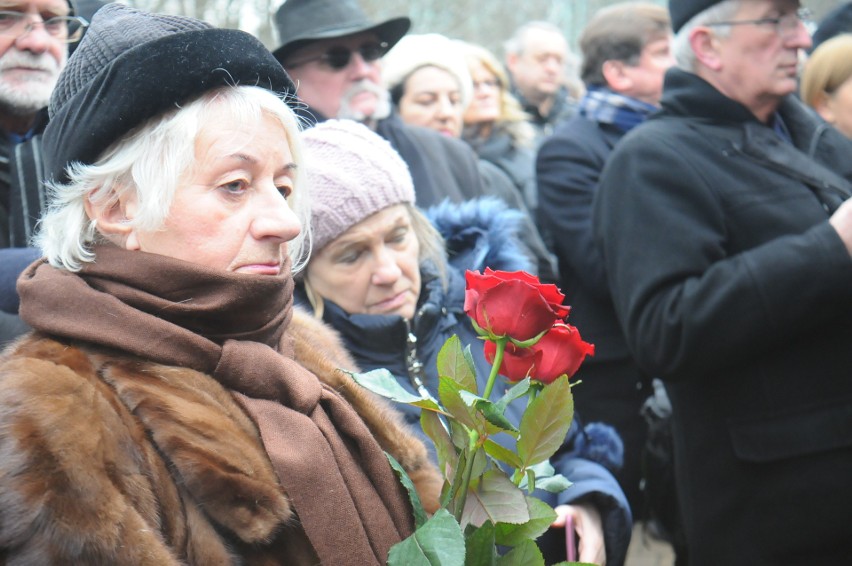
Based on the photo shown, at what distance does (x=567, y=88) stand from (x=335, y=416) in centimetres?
637

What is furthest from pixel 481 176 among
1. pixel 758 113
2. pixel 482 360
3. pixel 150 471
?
pixel 150 471

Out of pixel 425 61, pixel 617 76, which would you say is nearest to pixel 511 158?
pixel 425 61

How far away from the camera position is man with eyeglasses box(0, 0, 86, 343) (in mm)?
2707

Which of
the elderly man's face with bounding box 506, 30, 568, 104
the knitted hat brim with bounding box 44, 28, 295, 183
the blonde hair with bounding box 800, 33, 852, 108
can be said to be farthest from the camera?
the elderly man's face with bounding box 506, 30, 568, 104

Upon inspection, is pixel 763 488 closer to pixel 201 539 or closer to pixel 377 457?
pixel 377 457

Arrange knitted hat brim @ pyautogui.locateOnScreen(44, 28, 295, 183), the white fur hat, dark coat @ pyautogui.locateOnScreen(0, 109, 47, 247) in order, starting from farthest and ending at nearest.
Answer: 1. the white fur hat
2. dark coat @ pyautogui.locateOnScreen(0, 109, 47, 247)
3. knitted hat brim @ pyautogui.locateOnScreen(44, 28, 295, 183)

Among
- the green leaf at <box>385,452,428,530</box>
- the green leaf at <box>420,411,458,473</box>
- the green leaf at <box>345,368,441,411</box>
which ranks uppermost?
the green leaf at <box>345,368,441,411</box>

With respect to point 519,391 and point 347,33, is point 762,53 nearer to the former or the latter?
point 347,33

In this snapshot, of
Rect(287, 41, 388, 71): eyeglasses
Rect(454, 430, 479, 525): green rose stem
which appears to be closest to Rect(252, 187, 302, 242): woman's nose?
Rect(454, 430, 479, 525): green rose stem

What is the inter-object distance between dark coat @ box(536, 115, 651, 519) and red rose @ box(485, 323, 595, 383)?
2.46 meters

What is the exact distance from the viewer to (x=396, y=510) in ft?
6.17

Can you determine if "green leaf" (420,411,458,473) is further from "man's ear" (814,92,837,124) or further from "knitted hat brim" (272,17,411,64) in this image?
"man's ear" (814,92,837,124)

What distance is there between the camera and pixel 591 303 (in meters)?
4.19

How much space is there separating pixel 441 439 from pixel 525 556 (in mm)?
229
